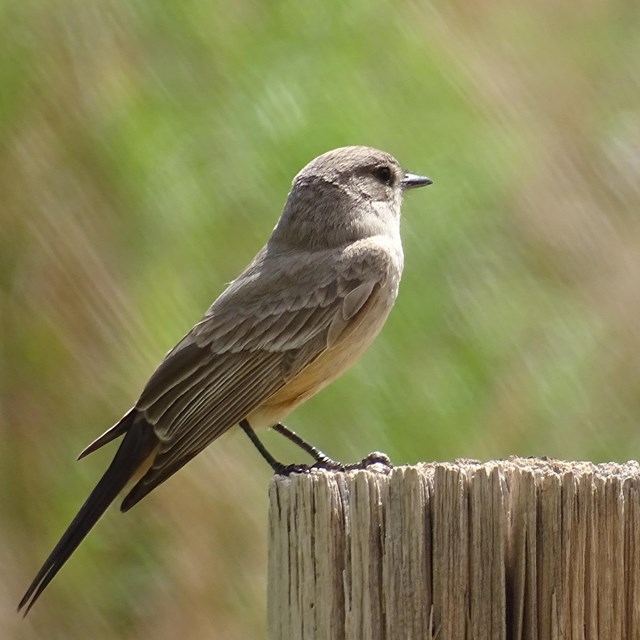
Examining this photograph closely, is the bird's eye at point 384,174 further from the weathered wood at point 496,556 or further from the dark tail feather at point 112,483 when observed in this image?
the weathered wood at point 496,556

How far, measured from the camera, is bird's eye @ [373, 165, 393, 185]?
5742 millimetres

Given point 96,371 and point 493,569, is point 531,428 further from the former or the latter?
point 493,569

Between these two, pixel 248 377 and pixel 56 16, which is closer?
pixel 248 377

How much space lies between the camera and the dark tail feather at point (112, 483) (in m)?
4.46

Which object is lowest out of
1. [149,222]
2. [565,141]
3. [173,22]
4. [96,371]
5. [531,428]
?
[531,428]

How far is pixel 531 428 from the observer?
605 cm

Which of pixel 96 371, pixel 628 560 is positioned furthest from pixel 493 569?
pixel 96 371

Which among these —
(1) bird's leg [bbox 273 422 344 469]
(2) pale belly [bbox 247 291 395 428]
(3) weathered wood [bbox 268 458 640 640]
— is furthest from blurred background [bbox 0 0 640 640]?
(3) weathered wood [bbox 268 458 640 640]

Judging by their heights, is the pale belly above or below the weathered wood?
below

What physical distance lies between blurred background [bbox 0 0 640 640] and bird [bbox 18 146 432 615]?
818 millimetres

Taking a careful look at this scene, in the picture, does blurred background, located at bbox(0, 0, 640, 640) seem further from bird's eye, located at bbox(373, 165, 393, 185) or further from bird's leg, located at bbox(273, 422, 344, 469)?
bird's eye, located at bbox(373, 165, 393, 185)

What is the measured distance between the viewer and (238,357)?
4.96 metres

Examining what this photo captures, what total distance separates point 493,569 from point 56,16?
5.00m

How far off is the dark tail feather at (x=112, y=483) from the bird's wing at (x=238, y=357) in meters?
0.06
